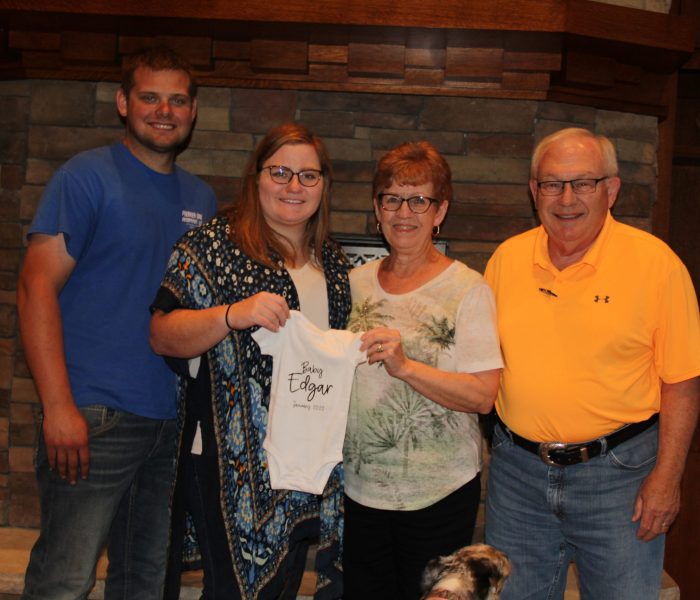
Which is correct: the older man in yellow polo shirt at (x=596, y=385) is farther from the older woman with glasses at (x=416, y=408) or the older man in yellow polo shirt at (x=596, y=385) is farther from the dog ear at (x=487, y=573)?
the dog ear at (x=487, y=573)

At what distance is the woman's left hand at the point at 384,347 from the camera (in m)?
2.07

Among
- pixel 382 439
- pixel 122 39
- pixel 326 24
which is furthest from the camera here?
pixel 122 39

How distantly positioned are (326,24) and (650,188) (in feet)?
5.75

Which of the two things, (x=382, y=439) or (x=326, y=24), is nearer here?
(x=382, y=439)

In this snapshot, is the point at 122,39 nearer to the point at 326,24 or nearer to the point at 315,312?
the point at 326,24

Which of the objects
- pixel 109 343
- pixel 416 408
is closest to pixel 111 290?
pixel 109 343

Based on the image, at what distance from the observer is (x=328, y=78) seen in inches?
135

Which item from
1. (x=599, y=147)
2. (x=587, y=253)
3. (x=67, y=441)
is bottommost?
(x=67, y=441)

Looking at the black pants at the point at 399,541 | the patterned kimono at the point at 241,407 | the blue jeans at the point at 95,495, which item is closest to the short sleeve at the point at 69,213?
the patterned kimono at the point at 241,407

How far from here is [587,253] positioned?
2.32 m

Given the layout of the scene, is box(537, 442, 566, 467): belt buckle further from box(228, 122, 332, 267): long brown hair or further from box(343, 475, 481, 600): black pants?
box(228, 122, 332, 267): long brown hair

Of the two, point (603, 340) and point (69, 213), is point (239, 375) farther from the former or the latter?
point (603, 340)

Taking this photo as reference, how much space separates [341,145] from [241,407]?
179 centimetres

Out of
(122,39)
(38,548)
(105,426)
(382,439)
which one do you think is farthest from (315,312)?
(122,39)
